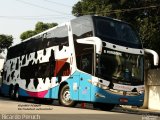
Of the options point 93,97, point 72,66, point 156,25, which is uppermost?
point 156,25

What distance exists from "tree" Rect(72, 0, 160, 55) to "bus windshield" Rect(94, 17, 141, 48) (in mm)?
9607

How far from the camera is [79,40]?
17.2m

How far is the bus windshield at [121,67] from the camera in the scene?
16641mm

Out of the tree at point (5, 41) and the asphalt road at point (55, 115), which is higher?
the tree at point (5, 41)

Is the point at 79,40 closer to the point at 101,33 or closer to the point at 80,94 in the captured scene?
the point at 101,33

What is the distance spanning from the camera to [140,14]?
28.9 meters

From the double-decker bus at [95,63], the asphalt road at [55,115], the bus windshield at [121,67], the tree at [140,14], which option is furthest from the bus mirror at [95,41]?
the tree at [140,14]

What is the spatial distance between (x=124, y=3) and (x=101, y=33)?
1162 centimetres

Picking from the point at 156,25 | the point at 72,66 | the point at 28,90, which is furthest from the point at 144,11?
the point at 72,66

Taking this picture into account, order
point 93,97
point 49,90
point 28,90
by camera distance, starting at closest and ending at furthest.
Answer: point 93,97 < point 49,90 < point 28,90

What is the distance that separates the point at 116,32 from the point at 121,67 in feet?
5.41

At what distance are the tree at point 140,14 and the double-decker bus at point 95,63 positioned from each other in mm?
8458

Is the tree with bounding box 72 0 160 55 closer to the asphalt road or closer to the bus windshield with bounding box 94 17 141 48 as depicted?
the bus windshield with bounding box 94 17 141 48

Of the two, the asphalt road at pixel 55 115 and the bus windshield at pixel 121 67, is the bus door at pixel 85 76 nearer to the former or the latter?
the bus windshield at pixel 121 67
